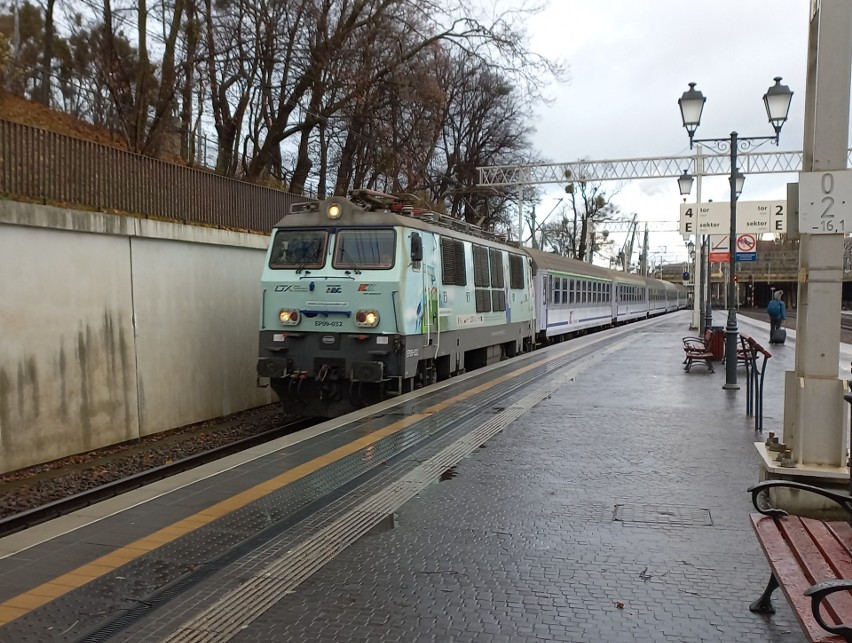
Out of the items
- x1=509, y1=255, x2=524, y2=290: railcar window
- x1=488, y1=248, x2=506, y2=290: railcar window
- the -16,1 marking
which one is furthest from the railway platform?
x1=509, y1=255, x2=524, y2=290: railcar window

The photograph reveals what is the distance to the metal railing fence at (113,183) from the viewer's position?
10.0 m

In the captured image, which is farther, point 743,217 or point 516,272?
point 743,217

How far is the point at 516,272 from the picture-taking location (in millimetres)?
17547

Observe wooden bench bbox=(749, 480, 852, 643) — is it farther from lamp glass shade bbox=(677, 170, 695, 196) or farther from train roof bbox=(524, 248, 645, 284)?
lamp glass shade bbox=(677, 170, 695, 196)

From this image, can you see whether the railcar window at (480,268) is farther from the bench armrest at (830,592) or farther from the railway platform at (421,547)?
the bench armrest at (830,592)

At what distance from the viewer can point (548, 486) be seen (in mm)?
6059

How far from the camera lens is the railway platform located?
11.8ft

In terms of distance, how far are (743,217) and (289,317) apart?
15.3 meters

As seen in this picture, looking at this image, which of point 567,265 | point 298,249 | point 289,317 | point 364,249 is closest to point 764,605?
point 364,249

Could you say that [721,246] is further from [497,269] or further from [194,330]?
[194,330]

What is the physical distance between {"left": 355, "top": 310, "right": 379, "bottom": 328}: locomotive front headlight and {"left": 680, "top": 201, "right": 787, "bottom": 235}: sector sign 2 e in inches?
555

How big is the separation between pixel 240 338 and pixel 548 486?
9677 mm

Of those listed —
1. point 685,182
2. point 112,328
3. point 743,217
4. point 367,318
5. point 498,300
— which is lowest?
point 112,328

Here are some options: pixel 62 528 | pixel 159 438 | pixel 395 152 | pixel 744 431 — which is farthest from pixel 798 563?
pixel 395 152
